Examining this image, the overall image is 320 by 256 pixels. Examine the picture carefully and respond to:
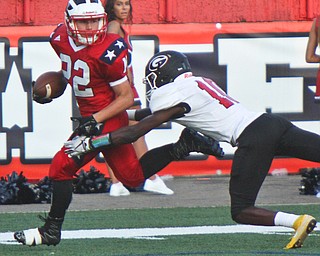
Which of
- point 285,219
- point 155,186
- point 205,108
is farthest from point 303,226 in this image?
point 155,186

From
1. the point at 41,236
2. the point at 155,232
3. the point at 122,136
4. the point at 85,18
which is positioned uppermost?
the point at 85,18

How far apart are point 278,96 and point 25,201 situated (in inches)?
124

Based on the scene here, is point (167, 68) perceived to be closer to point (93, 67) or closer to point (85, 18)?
point (93, 67)

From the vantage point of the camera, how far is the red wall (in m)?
11.8

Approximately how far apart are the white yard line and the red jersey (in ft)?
3.22

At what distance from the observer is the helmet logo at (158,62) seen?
7.18m

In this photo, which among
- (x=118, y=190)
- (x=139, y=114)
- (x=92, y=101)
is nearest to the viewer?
(x=92, y=101)

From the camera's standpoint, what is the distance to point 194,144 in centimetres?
748

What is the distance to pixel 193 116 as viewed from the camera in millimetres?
7012

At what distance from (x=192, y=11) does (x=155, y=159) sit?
466 cm

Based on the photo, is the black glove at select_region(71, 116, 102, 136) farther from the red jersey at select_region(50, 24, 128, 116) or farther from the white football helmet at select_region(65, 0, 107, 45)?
the white football helmet at select_region(65, 0, 107, 45)

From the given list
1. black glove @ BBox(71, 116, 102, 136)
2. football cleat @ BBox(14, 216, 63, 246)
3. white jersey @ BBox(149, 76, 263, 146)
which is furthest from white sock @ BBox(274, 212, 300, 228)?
football cleat @ BBox(14, 216, 63, 246)

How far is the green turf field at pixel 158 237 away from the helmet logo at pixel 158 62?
44.5 inches

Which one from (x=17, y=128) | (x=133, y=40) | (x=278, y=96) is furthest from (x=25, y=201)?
(x=278, y=96)
